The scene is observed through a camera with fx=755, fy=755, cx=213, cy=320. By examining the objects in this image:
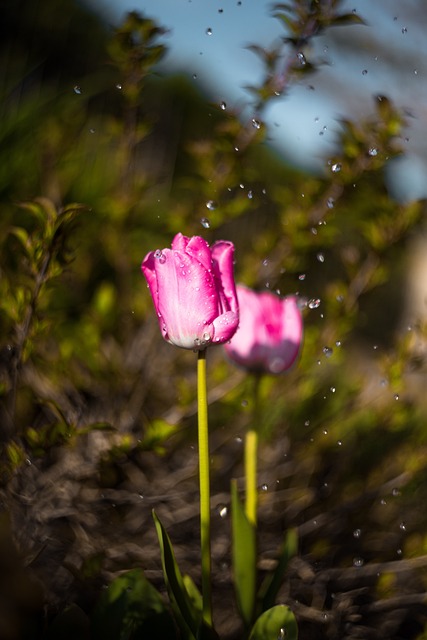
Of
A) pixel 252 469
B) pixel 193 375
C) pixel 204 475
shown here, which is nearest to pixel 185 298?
pixel 204 475

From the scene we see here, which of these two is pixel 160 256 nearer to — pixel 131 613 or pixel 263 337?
pixel 263 337

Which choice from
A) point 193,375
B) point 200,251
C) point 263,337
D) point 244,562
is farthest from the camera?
point 193,375

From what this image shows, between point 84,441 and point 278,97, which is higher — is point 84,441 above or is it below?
below

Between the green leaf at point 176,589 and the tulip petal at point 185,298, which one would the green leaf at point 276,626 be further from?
the tulip petal at point 185,298

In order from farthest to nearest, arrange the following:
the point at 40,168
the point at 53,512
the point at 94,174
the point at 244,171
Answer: the point at 94,174 < the point at 40,168 < the point at 244,171 < the point at 53,512

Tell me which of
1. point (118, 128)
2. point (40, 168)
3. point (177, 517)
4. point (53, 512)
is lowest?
point (177, 517)

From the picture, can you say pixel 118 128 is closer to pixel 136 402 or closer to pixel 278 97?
pixel 278 97

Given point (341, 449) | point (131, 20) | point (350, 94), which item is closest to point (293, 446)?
point (341, 449)

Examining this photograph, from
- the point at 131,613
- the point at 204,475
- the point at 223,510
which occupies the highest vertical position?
the point at 204,475

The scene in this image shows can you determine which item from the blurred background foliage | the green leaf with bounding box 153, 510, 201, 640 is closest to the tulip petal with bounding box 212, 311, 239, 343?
the green leaf with bounding box 153, 510, 201, 640
